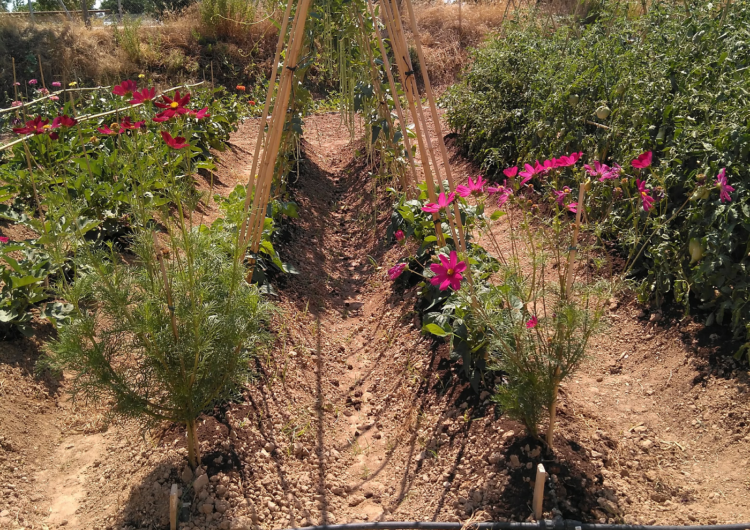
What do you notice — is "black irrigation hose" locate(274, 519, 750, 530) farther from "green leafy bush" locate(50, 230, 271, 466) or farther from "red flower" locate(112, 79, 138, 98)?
"red flower" locate(112, 79, 138, 98)

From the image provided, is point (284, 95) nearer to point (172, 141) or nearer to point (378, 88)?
point (172, 141)

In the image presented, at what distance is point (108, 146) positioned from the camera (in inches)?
→ 197

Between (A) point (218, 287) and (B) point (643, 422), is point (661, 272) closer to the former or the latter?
(B) point (643, 422)

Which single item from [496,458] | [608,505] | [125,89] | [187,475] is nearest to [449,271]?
[496,458]

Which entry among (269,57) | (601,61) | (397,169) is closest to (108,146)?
(397,169)

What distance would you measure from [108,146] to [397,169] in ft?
8.37

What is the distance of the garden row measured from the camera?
270 cm

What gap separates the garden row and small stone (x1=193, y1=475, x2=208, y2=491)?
179 cm

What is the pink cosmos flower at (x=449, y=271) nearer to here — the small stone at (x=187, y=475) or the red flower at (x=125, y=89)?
the small stone at (x=187, y=475)

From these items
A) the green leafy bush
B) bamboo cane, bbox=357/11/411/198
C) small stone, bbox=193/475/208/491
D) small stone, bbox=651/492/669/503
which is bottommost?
small stone, bbox=651/492/669/503

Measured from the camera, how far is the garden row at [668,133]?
270cm

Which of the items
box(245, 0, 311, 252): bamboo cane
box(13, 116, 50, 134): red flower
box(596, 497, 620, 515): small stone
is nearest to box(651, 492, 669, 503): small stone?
box(596, 497, 620, 515): small stone

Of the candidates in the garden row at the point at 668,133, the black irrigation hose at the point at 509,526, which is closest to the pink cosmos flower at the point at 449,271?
the garden row at the point at 668,133

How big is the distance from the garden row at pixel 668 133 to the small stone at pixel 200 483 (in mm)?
1793
